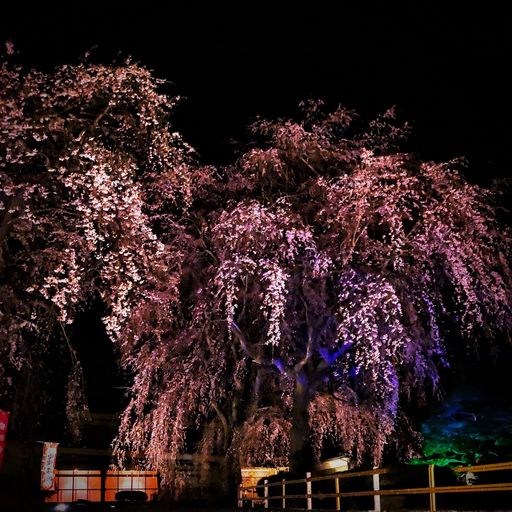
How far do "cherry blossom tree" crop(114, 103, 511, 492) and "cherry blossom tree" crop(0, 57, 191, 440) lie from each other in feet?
8.91

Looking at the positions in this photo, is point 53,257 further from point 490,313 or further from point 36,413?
point 36,413

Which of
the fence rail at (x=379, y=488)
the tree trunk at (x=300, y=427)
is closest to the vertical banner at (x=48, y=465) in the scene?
the fence rail at (x=379, y=488)

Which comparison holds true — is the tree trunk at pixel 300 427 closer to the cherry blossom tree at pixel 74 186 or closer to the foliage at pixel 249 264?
the foliage at pixel 249 264

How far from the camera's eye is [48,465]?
25.7 m

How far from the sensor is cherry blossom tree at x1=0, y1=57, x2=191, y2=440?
13234mm

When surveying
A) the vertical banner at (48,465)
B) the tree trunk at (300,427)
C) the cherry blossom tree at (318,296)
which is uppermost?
the cherry blossom tree at (318,296)

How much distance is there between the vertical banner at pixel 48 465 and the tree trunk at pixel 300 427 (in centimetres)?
1016

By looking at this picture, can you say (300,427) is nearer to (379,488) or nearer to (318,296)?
(318,296)

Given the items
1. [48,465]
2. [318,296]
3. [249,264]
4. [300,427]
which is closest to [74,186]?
[249,264]

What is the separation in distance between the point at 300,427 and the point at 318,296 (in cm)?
382

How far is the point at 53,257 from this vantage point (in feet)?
46.5

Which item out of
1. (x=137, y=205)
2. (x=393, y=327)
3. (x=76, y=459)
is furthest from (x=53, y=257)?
(x=76, y=459)

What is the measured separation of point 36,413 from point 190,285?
30.2ft

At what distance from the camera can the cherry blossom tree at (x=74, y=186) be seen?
521 inches
